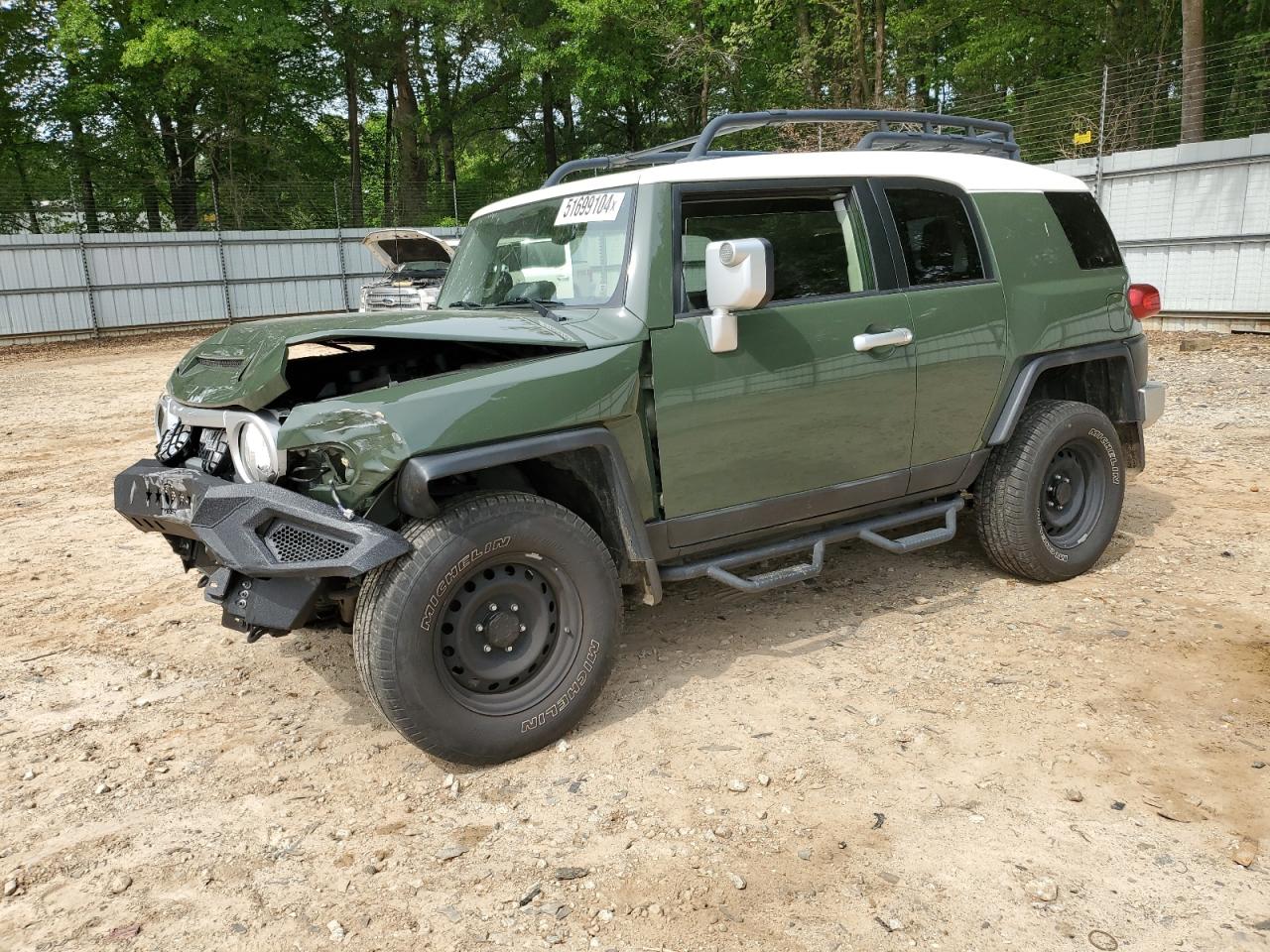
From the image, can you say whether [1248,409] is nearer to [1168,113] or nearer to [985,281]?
[985,281]

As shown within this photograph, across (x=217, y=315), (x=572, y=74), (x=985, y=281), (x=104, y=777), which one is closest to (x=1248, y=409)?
(x=985, y=281)

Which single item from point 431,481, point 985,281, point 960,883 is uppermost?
point 985,281

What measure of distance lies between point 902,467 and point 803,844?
2.00 metres

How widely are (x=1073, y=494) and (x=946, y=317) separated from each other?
1.44 metres

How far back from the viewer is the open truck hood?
1728 cm

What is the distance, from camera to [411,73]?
97.6ft

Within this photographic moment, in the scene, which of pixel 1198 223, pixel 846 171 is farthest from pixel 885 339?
pixel 1198 223

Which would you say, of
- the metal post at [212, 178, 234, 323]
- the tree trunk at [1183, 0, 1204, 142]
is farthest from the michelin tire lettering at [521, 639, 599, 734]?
the metal post at [212, 178, 234, 323]

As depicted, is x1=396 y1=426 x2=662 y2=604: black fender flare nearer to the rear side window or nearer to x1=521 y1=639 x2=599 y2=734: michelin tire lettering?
x1=521 y1=639 x2=599 y2=734: michelin tire lettering

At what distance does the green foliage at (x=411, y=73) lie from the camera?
76.4ft

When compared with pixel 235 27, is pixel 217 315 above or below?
below

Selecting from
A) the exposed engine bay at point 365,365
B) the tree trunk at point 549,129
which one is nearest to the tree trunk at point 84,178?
the tree trunk at point 549,129

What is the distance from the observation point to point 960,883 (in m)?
2.66

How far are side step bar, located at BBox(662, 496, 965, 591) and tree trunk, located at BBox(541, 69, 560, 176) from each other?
A: 93.1ft
